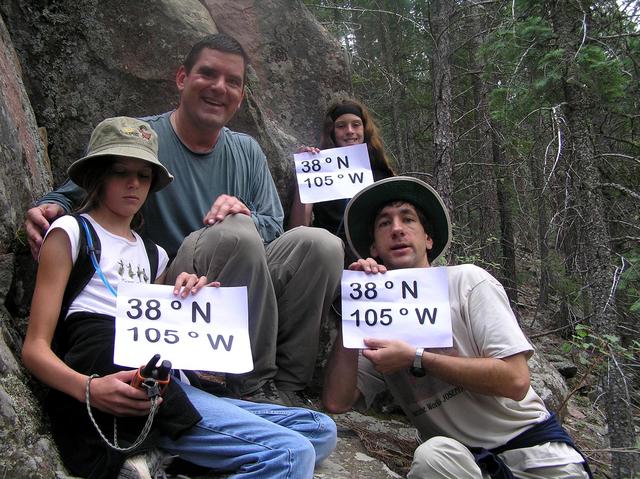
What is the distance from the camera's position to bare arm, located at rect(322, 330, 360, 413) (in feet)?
10.0

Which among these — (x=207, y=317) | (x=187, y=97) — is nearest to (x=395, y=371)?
(x=207, y=317)

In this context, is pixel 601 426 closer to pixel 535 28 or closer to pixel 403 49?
pixel 535 28

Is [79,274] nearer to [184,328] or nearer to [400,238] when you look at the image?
[184,328]

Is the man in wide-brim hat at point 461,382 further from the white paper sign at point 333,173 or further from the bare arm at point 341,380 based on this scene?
the white paper sign at point 333,173

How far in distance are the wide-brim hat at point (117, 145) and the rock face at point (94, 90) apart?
1.62 ft

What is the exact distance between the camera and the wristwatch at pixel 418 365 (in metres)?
2.75

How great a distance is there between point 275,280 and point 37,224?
1286 millimetres

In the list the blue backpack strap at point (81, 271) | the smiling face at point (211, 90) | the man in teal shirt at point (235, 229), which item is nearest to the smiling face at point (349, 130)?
the man in teal shirt at point (235, 229)

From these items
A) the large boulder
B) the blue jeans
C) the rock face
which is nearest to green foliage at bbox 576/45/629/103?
the rock face

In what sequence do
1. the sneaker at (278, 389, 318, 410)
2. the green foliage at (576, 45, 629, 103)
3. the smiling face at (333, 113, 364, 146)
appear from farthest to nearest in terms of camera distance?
the green foliage at (576, 45, 629, 103)
the smiling face at (333, 113, 364, 146)
the sneaker at (278, 389, 318, 410)

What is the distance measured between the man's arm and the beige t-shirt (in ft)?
6.23

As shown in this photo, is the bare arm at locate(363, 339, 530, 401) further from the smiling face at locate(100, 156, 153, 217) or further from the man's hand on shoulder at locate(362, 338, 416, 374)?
the smiling face at locate(100, 156, 153, 217)

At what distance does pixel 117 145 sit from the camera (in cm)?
281

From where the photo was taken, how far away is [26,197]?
3.26m
